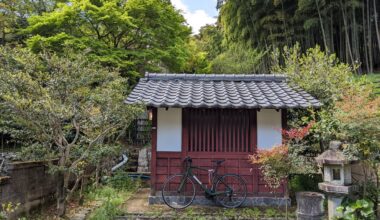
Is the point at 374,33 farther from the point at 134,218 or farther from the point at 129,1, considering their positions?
the point at 134,218

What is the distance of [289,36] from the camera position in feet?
45.3

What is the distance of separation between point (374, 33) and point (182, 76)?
470 inches

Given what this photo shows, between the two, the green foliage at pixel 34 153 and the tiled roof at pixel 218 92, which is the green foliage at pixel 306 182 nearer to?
the tiled roof at pixel 218 92

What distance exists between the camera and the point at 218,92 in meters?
6.77

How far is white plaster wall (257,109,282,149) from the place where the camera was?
6523 mm

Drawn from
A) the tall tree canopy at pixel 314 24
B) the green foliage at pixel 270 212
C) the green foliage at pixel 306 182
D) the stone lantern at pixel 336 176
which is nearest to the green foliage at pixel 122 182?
the green foliage at pixel 270 212

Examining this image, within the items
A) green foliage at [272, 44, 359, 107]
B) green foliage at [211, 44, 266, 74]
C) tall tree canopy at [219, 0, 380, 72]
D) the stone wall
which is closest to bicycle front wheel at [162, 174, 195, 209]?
the stone wall

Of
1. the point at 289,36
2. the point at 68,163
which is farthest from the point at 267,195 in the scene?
the point at 289,36

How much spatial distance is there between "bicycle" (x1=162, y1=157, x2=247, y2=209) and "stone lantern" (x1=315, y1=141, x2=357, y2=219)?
1763 millimetres

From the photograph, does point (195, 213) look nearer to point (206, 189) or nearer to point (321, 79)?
point (206, 189)

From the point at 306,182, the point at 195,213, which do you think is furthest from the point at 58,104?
the point at 306,182

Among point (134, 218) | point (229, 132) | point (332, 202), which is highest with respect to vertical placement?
point (229, 132)

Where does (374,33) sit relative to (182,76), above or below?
above

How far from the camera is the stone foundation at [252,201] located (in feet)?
20.8
